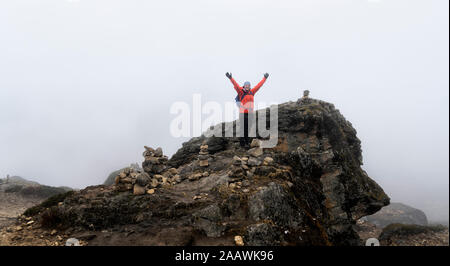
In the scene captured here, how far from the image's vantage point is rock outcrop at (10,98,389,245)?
8.09 m

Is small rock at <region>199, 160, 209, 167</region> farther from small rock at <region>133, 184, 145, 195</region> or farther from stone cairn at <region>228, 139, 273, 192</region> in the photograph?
small rock at <region>133, 184, 145, 195</region>

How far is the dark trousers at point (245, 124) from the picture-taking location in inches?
664

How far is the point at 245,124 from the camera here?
17.3 meters

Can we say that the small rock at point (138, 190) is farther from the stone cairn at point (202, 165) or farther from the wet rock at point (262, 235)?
the wet rock at point (262, 235)

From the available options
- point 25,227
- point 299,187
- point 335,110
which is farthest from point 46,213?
point 335,110

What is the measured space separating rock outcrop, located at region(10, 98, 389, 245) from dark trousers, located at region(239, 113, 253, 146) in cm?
137

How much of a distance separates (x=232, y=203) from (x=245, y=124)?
8.85 metres

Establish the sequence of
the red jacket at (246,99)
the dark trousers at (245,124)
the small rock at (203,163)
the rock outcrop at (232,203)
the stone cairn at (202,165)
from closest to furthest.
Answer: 1. the rock outcrop at (232,203)
2. the stone cairn at (202,165)
3. the small rock at (203,163)
4. the red jacket at (246,99)
5. the dark trousers at (245,124)

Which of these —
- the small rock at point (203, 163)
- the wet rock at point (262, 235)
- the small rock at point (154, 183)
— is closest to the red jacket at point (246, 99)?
the small rock at point (203, 163)

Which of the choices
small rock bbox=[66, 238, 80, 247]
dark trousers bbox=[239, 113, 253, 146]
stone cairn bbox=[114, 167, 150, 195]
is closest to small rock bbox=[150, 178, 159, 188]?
stone cairn bbox=[114, 167, 150, 195]

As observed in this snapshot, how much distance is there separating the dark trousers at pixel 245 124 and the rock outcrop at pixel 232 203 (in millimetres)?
1372

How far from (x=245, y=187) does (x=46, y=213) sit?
27.0 feet

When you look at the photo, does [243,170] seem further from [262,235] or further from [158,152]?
[158,152]
